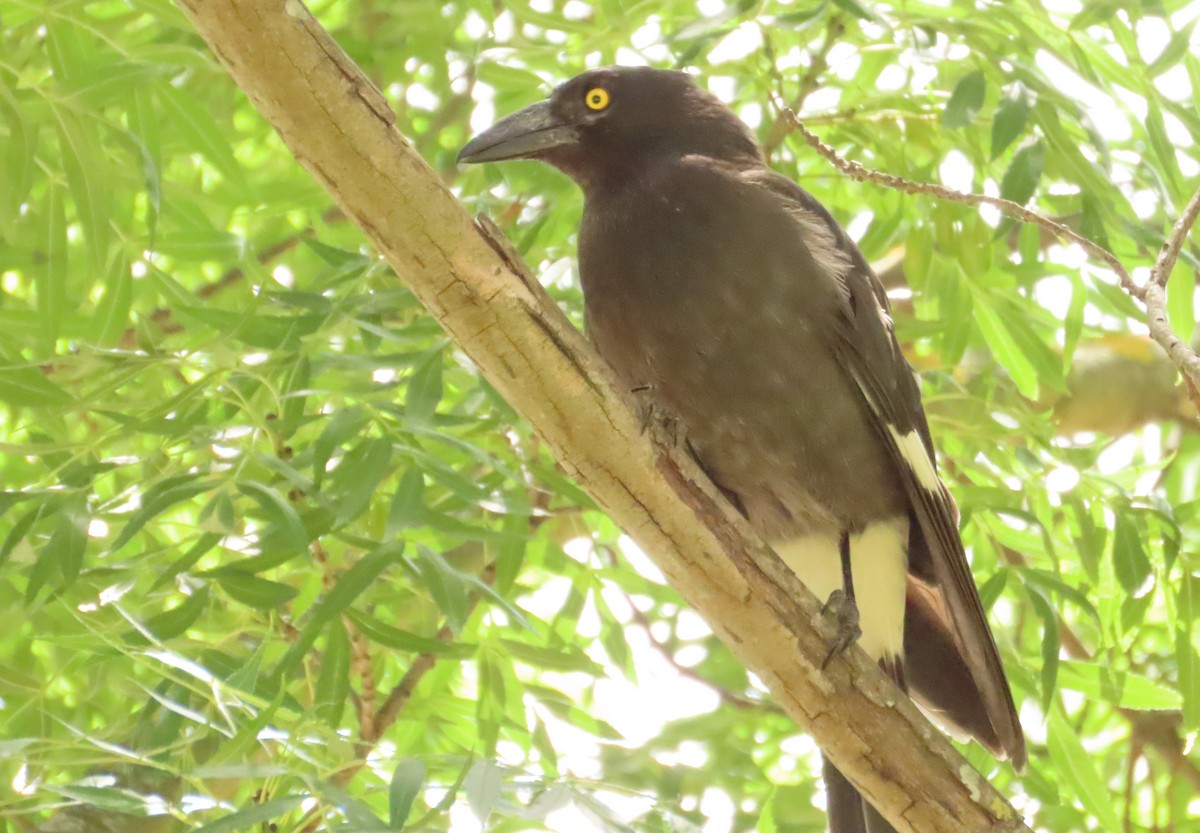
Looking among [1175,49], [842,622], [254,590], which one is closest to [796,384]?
[842,622]

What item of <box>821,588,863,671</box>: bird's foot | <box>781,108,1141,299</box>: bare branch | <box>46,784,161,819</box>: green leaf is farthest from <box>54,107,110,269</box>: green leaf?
<box>821,588,863,671</box>: bird's foot

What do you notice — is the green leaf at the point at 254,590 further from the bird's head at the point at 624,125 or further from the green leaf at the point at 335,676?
the bird's head at the point at 624,125

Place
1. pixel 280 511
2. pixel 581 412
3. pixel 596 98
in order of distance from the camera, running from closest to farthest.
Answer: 1. pixel 581 412
2. pixel 280 511
3. pixel 596 98

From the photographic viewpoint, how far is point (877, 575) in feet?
7.72

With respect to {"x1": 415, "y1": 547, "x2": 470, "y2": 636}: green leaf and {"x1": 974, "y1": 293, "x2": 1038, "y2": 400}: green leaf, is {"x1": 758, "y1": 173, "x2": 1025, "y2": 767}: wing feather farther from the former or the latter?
{"x1": 415, "y1": 547, "x2": 470, "y2": 636}: green leaf

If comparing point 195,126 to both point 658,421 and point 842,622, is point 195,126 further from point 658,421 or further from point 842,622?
point 842,622

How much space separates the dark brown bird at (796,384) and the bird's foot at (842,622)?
1 cm

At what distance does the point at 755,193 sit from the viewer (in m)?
2.20

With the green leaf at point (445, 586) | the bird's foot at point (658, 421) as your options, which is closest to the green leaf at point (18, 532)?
the green leaf at point (445, 586)

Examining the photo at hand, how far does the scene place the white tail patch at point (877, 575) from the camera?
2324 mm

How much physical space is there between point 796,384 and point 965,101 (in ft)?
1.59

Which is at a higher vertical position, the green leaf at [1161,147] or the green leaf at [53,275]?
the green leaf at [1161,147]

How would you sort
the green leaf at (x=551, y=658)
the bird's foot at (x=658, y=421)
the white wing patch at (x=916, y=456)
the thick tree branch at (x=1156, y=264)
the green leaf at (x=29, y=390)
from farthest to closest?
the white wing patch at (x=916, y=456) → the green leaf at (x=551, y=658) → the green leaf at (x=29, y=390) → the bird's foot at (x=658, y=421) → the thick tree branch at (x=1156, y=264)

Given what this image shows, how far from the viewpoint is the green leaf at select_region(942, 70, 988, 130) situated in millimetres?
2023
